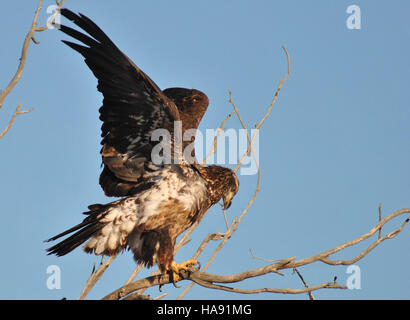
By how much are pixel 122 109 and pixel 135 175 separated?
0.79 m

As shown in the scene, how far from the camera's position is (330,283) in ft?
13.9

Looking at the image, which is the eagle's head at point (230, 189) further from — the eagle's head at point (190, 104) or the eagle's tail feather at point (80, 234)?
the eagle's tail feather at point (80, 234)

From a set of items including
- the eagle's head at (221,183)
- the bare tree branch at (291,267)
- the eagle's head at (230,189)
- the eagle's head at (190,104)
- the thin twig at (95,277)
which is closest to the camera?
the bare tree branch at (291,267)

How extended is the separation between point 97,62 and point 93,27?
0.38m


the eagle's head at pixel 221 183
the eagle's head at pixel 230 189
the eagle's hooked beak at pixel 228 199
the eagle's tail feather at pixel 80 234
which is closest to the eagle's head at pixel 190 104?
the eagle's head at pixel 221 183

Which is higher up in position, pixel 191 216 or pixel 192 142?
pixel 192 142

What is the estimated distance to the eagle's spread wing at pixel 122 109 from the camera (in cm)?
560

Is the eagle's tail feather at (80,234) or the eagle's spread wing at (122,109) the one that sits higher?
the eagle's spread wing at (122,109)

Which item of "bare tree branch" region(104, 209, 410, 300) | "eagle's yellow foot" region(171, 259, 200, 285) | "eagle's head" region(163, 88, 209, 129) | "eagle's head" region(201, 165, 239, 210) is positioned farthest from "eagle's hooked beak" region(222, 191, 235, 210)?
"bare tree branch" region(104, 209, 410, 300)

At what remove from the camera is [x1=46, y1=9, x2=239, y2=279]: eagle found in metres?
5.69
